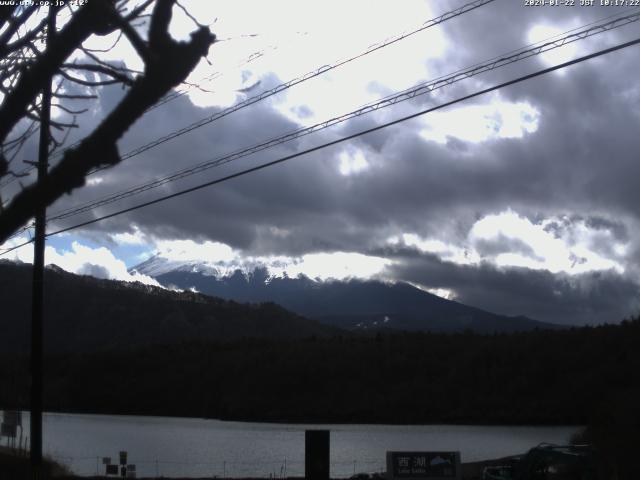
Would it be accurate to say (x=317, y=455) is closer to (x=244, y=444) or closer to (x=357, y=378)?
(x=244, y=444)

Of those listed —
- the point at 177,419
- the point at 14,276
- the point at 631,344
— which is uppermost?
the point at 14,276

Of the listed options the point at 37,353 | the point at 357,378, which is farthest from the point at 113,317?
the point at 37,353

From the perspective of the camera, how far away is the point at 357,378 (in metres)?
119

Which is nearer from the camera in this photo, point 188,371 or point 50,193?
point 50,193

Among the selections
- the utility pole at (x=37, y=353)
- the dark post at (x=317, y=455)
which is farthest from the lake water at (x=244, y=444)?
the dark post at (x=317, y=455)

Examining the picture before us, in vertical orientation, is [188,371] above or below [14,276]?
below

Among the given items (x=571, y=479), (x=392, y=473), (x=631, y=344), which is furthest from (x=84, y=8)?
(x=631, y=344)

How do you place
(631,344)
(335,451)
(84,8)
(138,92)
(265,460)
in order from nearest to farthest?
(138,92), (84,8), (265,460), (335,451), (631,344)

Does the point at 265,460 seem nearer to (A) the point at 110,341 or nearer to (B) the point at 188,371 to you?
(B) the point at 188,371

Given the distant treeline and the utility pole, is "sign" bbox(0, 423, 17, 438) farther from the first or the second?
the distant treeline

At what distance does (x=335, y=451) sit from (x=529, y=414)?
44.4 metres

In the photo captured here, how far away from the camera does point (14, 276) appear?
16912 cm

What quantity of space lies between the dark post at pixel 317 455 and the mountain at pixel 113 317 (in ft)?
424

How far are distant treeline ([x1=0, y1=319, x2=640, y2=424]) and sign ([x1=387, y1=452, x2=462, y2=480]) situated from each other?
7627cm
